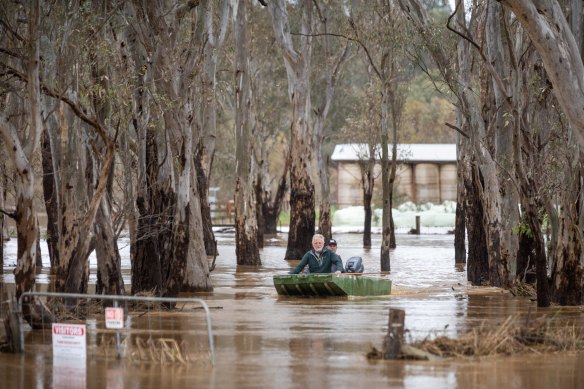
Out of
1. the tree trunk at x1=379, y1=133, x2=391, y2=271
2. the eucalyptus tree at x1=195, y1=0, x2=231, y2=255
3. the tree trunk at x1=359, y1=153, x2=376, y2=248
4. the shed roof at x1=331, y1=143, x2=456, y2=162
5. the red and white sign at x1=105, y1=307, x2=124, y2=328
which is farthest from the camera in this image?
the shed roof at x1=331, y1=143, x2=456, y2=162

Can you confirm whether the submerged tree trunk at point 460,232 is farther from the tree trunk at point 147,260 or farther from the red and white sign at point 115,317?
the red and white sign at point 115,317

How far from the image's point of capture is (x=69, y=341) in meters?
12.4

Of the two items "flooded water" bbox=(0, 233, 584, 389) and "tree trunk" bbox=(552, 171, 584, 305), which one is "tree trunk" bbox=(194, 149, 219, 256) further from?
"tree trunk" bbox=(552, 171, 584, 305)

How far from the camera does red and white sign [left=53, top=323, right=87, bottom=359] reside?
483 inches

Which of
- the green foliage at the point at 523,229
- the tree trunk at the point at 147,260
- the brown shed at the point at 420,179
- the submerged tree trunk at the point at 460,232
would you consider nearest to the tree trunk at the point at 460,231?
the submerged tree trunk at the point at 460,232

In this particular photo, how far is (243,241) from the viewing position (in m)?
31.1

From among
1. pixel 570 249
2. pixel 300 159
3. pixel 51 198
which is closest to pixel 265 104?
pixel 300 159

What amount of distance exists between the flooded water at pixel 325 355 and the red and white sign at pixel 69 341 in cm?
17

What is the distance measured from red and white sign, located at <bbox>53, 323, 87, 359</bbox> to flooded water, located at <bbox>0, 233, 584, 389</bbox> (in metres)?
0.17

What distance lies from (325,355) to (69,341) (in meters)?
2.64

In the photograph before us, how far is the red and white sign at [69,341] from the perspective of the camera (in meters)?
12.3

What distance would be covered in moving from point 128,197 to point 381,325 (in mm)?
6154

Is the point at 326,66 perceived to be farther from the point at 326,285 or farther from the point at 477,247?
the point at 326,285

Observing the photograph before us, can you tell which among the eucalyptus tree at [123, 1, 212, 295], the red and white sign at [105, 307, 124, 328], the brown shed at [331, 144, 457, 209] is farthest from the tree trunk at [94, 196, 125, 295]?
the brown shed at [331, 144, 457, 209]
